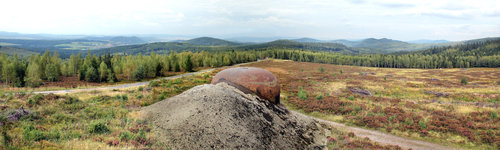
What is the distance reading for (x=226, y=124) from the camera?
10328 millimetres

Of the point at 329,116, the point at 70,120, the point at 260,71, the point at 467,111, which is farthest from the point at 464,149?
the point at 70,120

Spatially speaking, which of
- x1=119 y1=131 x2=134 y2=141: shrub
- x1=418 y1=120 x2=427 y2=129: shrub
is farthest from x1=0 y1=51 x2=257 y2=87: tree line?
x1=418 y1=120 x2=427 y2=129: shrub

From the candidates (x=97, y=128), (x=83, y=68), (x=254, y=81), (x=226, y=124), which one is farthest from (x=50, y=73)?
(x=226, y=124)

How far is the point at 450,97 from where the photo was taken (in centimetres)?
3150

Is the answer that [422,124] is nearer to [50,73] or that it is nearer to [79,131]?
[79,131]

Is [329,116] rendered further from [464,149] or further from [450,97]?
[450,97]

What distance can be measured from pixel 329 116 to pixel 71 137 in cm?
1838

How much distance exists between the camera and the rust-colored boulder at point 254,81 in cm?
1589

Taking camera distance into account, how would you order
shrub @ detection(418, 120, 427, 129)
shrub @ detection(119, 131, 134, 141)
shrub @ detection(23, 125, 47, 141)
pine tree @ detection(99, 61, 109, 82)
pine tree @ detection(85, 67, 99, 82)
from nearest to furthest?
shrub @ detection(23, 125, 47, 141)
shrub @ detection(119, 131, 134, 141)
shrub @ detection(418, 120, 427, 129)
pine tree @ detection(85, 67, 99, 82)
pine tree @ detection(99, 61, 109, 82)

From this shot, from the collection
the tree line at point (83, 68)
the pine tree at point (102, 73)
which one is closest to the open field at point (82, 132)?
the tree line at point (83, 68)

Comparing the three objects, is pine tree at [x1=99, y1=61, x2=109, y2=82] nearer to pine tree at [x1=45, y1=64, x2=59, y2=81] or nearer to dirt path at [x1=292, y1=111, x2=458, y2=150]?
pine tree at [x1=45, y1=64, x2=59, y2=81]

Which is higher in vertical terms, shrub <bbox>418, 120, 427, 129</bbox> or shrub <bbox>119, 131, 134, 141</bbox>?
shrub <bbox>119, 131, 134, 141</bbox>

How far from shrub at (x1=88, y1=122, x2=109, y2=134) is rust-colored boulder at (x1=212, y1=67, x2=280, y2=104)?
8178 millimetres

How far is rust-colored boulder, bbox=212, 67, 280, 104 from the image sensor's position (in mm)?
15891
